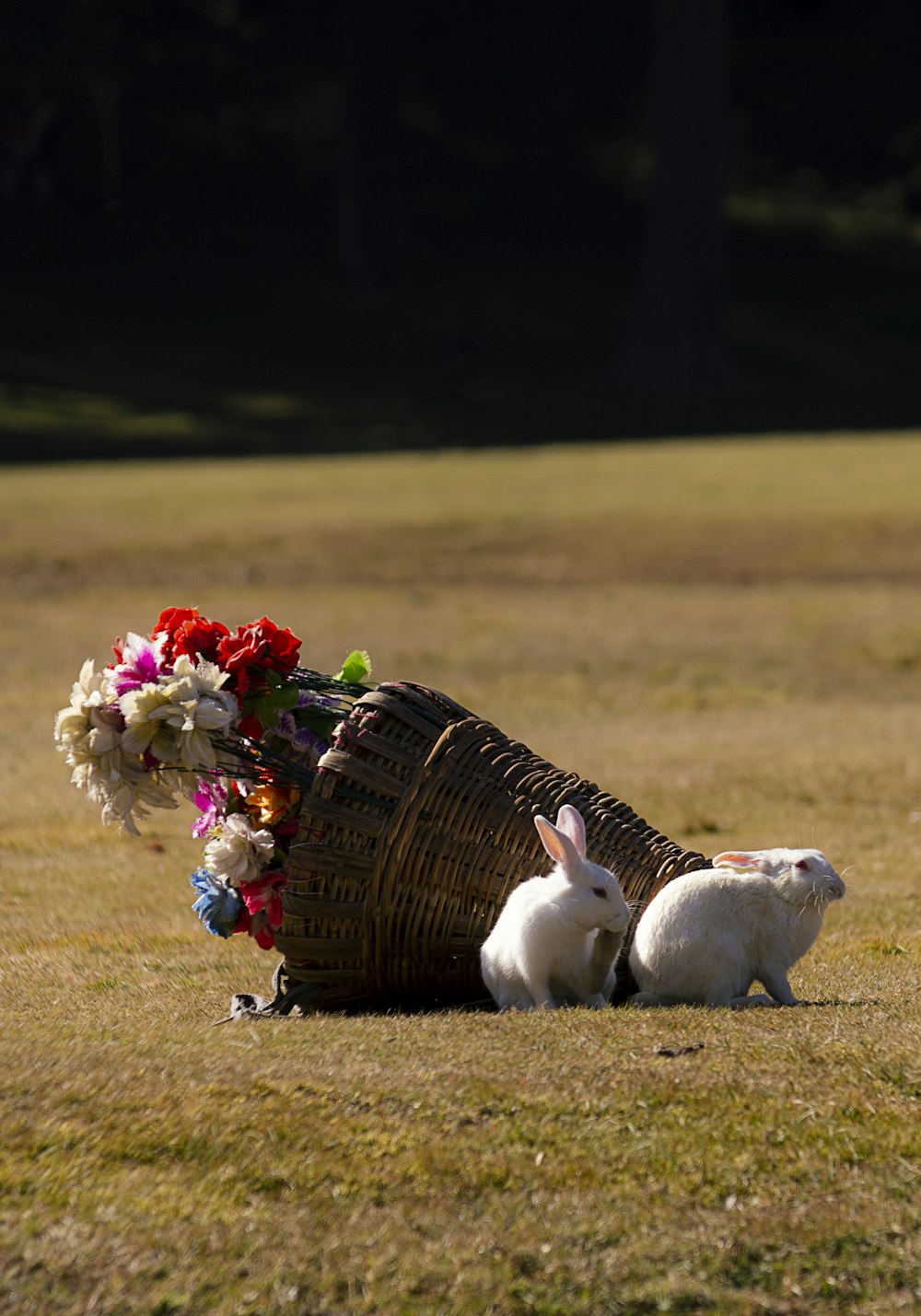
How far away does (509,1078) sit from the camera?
4773 mm

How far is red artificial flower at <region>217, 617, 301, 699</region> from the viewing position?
593 centimetres

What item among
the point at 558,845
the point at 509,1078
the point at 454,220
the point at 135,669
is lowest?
the point at 509,1078

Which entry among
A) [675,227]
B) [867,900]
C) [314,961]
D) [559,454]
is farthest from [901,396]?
[314,961]

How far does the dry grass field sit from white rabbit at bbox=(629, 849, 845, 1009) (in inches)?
6.6

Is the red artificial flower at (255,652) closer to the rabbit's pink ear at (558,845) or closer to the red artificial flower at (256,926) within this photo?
the red artificial flower at (256,926)

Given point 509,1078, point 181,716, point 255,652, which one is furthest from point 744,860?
point 181,716

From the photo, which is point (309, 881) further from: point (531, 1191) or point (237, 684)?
point (531, 1191)

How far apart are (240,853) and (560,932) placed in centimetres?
109

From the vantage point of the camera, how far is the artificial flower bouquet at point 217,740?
5.68m

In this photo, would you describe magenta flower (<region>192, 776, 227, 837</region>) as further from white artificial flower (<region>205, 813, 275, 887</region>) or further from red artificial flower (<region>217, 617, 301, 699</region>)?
red artificial flower (<region>217, 617, 301, 699</region>)

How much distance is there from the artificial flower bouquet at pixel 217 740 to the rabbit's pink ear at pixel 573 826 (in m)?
0.85

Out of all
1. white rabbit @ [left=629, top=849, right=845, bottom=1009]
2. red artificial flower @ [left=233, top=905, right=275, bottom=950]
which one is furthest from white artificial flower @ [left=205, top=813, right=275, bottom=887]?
white rabbit @ [left=629, top=849, right=845, bottom=1009]

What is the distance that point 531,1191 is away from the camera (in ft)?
14.0

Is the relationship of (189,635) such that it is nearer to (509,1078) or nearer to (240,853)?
(240,853)
